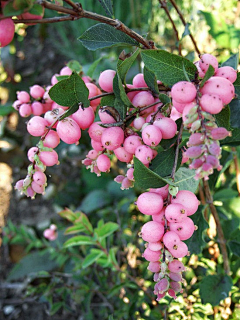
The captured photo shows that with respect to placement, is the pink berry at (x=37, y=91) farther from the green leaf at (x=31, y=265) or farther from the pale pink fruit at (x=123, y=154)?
the green leaf at (x=31, y=265)

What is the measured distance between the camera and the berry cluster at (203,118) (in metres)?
0.28

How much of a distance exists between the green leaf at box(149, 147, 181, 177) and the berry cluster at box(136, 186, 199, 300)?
4 cm

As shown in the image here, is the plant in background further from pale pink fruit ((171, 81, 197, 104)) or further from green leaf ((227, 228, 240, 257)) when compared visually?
green leaf ((227, 228, 240, 257))

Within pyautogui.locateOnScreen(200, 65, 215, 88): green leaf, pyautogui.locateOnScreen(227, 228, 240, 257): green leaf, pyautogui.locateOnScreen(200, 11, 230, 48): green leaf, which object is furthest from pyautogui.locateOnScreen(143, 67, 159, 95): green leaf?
pyautogui.locateOnScreen(200, 11, 230, 48): green leaf

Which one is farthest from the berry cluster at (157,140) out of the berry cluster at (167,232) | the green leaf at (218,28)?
the green leaf at (218,28)

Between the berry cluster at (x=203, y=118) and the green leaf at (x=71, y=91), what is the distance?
0.11 metres

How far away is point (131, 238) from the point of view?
817 mm

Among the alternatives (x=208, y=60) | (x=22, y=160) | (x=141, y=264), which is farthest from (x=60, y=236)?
(x=208, y=60)

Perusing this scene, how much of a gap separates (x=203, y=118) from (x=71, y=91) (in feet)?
0.51

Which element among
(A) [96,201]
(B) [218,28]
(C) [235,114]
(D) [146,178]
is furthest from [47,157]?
(A) [96,201]

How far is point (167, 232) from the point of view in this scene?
332 mm

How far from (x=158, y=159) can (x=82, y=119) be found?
0.33 feet

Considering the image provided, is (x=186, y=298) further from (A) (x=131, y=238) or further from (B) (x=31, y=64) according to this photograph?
(B) (x=31, y=64)

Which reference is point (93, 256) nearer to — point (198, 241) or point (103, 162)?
point (198, 241)
